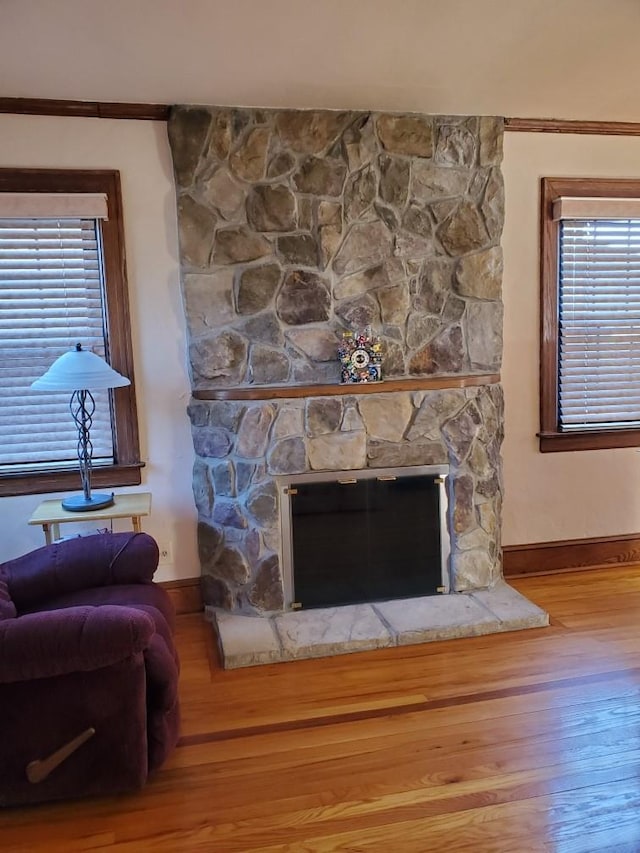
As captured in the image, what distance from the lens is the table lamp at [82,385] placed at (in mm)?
2926

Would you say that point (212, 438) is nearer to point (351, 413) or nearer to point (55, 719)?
point (351, 413)

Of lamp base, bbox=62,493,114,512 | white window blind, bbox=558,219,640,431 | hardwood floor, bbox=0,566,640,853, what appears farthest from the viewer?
white window blind, bbox=558,219,640,431

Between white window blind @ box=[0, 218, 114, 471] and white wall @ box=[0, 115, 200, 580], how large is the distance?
0.19 m

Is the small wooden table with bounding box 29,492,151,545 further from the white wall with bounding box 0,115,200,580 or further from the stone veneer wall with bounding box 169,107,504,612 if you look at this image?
the stone veneer wall with bounding box 169,107,504,612

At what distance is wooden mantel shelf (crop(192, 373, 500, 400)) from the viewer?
3.32m

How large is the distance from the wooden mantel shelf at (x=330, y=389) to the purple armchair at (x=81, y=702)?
1.39m

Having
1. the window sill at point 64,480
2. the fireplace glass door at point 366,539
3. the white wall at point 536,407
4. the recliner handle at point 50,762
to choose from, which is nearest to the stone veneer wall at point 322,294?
the fireplace glass door at point 366,539

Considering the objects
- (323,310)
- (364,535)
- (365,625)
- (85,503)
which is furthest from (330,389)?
(85,503)

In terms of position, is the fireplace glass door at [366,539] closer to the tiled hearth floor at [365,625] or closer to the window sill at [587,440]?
the tiled hearth floor at [365,625]

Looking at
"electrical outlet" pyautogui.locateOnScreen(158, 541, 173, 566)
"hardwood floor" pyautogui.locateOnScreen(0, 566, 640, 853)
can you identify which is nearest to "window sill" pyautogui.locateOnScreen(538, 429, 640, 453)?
"hardwood floor" pyautogui.locateOnScreen(0, 566, 640, 853)

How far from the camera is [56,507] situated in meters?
3.14

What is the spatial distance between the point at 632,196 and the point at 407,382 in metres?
1.79

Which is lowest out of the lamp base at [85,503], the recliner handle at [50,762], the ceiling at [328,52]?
the recliner handle at [50,762]

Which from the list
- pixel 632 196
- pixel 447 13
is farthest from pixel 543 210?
pixel 447 13
